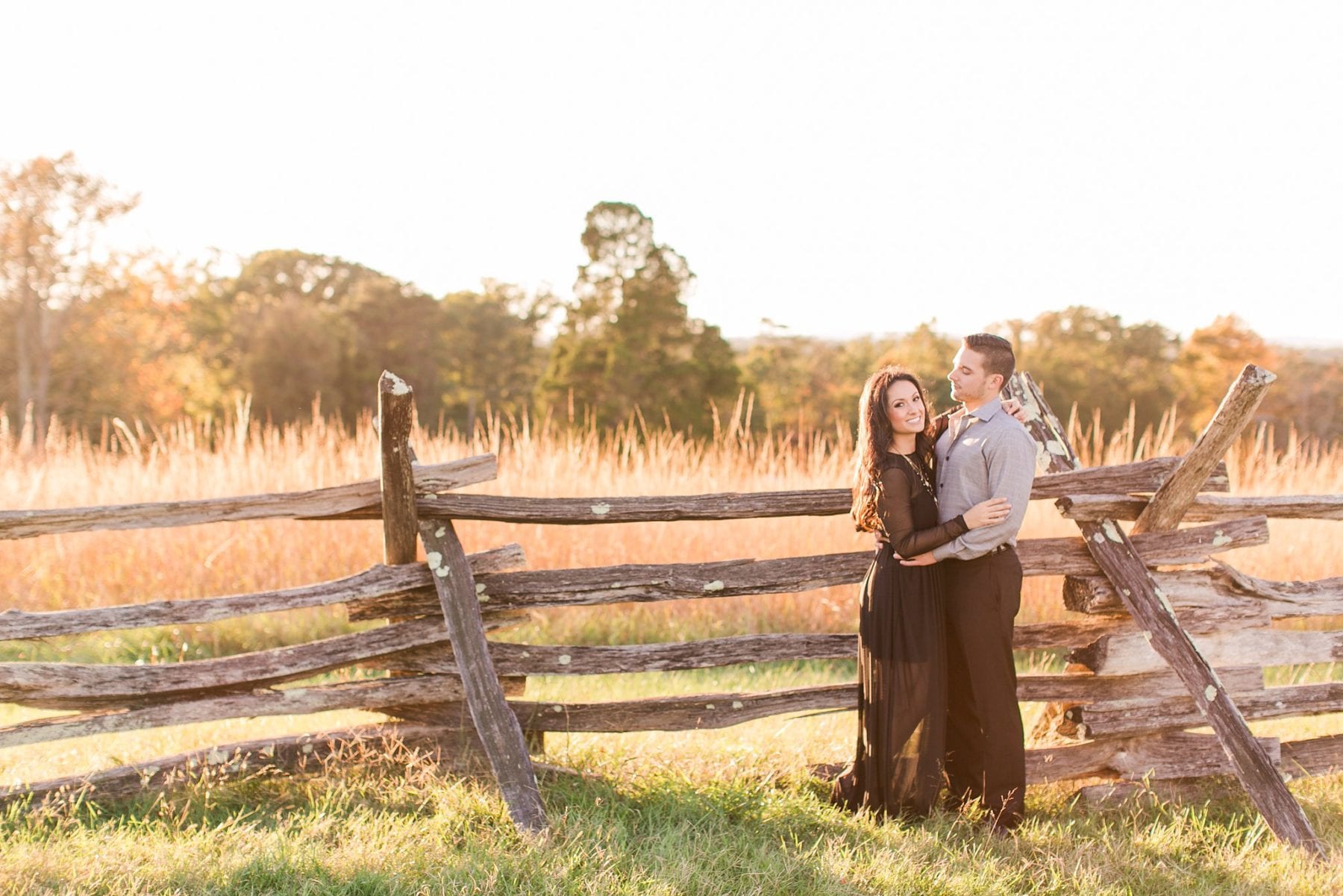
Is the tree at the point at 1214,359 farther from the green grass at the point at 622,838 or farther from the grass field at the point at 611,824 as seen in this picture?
the green grass at the point at 622,838

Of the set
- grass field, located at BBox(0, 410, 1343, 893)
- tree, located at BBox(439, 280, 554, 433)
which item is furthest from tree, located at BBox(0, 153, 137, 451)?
grass field, located at BBox(0, 410, 1343, 893)

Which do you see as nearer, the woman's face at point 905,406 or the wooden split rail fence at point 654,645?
the woman's face at point 905,406

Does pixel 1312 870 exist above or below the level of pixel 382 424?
below

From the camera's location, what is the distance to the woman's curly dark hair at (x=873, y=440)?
3.47 m

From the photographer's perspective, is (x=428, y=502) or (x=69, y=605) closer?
(x=428, y=502)

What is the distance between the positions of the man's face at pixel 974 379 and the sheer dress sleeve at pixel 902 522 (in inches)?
15.3

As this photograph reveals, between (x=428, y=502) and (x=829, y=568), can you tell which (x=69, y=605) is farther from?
(x=829, y=568)

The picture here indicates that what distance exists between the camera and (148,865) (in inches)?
123

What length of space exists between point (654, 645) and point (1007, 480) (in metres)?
1.68

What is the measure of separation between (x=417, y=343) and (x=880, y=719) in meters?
29.0

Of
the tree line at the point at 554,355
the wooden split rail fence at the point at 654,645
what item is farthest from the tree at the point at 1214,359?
the wooden split rail fence at the point at 654,645

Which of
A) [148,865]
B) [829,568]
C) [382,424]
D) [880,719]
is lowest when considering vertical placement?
[148,865]

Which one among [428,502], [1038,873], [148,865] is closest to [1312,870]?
[1038,873]

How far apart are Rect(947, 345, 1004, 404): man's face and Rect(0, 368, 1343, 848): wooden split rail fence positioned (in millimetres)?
651
